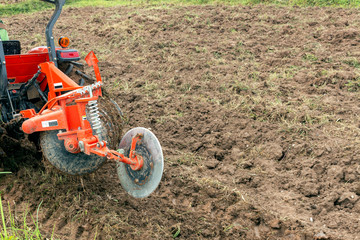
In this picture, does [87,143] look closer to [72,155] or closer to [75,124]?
[75,124]

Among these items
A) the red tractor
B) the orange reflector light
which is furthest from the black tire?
the orange reflector light

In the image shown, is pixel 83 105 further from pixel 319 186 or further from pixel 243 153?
pixel 319 186

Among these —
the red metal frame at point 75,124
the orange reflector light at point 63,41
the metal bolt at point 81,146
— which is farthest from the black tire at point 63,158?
the orange reflector light at point 63,41

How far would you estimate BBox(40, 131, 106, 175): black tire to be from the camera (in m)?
3.67

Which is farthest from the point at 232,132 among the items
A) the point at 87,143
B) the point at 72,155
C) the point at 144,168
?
the point at 87,143

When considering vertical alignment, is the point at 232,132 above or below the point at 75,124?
below

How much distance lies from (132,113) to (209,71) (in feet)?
5.48

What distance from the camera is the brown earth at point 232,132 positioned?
11.6 ft

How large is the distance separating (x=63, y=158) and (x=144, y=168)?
82cm

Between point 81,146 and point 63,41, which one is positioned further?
point 63,41

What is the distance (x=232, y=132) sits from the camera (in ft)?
16.5

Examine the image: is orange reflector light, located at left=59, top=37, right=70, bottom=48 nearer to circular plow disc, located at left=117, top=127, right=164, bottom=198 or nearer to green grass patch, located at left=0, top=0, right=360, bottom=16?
circular plow disc, located at left=117, top=127, right=164, bottom=198

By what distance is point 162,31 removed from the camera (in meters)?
8.82

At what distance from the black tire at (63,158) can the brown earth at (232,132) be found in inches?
11.1
